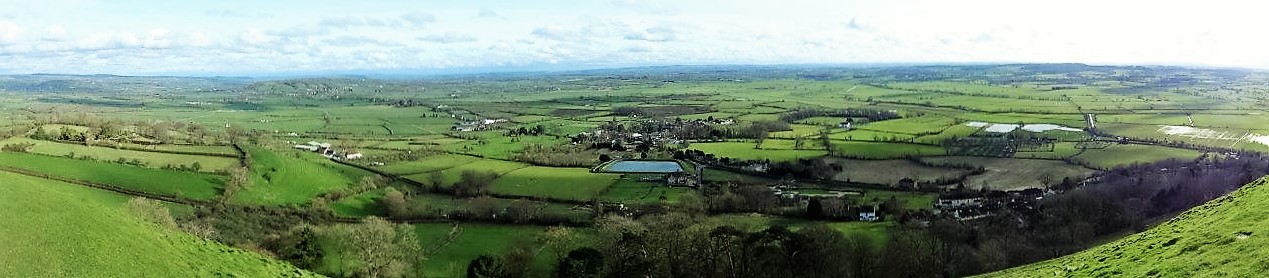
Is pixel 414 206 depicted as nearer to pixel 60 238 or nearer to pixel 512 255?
pixel 512 255

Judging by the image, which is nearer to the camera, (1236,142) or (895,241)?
(895,241)

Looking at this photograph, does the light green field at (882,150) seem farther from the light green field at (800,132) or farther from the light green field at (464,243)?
the light green field at (464,243)

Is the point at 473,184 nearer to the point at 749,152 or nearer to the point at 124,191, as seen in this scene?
the point at 124,191

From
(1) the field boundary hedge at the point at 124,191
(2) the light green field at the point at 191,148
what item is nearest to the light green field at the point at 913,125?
(2) the light green field at the point at 191,148

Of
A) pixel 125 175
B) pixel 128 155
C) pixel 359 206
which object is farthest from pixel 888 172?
pixel 128 155

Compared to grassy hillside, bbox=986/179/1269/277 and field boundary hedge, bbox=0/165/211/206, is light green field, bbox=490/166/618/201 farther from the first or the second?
grassy hillside, bbox=986/179/1269/277

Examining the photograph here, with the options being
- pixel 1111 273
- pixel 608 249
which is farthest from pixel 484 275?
pixel 1111 273

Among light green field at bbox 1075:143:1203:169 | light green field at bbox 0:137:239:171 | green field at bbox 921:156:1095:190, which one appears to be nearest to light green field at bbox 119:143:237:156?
light green field at bbox 0:137:239:171
